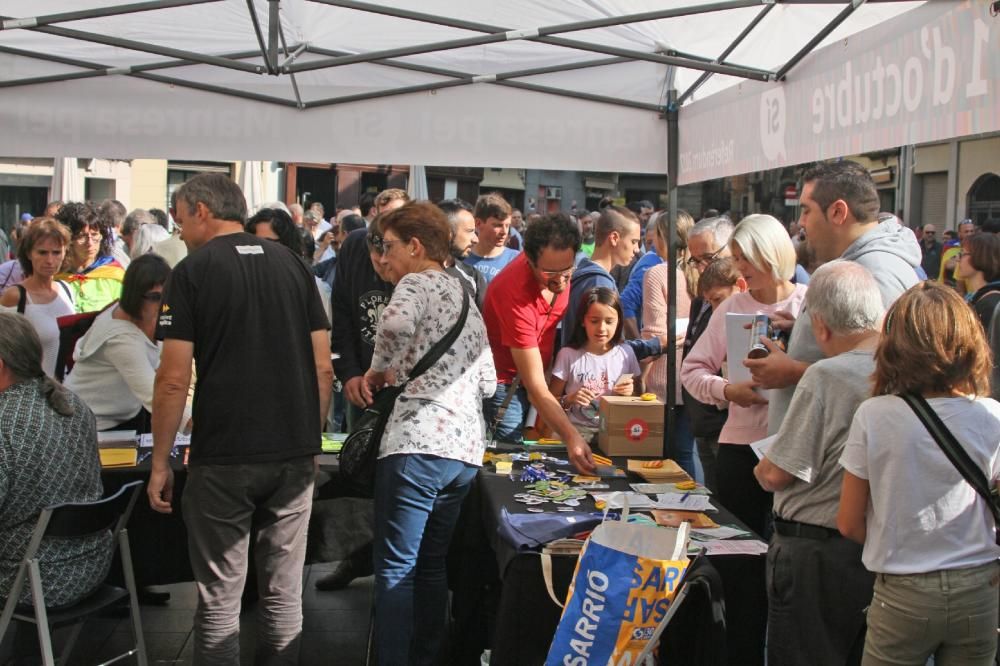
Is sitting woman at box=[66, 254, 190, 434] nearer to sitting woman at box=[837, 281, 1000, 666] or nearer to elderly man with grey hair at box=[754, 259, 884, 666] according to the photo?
elderly man with grey hair at box=[754, 259, 884, 666]

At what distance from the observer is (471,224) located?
529cm

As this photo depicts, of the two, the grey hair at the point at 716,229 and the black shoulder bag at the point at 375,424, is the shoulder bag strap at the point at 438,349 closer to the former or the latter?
the black shoulder bag at the point at 375,424

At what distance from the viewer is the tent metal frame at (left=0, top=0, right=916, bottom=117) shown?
3.70 m

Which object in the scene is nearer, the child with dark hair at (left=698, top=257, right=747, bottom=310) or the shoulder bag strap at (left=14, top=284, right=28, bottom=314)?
the child with dark hair at (left=698, top=257, right=747, bottom=310)

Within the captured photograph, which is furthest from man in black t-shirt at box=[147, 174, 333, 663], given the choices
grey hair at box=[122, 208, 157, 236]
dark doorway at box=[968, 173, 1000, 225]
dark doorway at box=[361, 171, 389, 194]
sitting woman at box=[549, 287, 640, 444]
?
dark doorway at box=[361, 171, 389, 194]

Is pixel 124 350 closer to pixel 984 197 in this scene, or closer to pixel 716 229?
pixel 716 229

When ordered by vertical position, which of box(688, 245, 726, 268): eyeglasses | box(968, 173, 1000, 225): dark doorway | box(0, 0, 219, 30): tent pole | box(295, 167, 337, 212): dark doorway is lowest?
box(688, 245, 726, 268): eyeglasses

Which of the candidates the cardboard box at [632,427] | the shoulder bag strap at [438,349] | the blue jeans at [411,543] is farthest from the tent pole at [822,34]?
the blue jeans at [411,543]

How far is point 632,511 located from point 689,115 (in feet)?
7.03

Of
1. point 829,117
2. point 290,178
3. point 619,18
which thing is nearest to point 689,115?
point 619,18

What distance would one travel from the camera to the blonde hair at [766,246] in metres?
3.56

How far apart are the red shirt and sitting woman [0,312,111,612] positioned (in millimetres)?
1514

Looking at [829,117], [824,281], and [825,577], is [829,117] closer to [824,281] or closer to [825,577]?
[824,281]

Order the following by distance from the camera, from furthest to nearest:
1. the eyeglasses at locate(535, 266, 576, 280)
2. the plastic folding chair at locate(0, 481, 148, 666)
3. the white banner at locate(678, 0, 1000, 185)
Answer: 1. the eyeglasses at locate(535, 266, 576, 280)
2. the plastic folding chair at locate(0, 481, 148, 666)
3. the white banner at locate(678, 0, 1000, 185)
